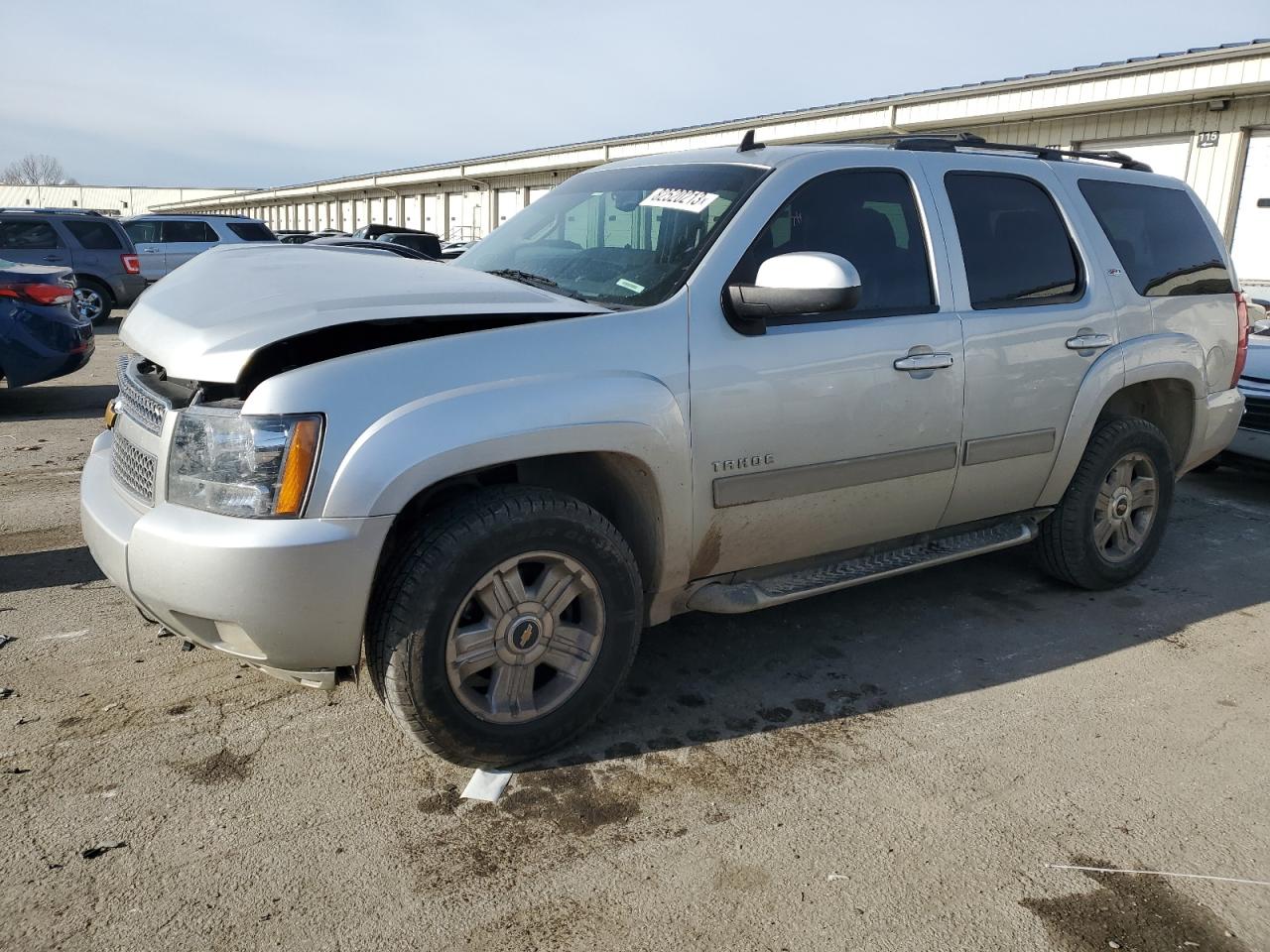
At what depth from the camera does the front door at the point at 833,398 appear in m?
3.23

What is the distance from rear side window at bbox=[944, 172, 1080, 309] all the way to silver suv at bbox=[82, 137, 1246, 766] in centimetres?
2

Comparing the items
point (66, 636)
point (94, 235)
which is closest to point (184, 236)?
point (94, 235)

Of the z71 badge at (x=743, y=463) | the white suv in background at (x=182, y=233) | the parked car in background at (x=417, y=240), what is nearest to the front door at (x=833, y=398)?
the z71 badge at (x=743, y=463)

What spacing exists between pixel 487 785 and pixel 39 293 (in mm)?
7272

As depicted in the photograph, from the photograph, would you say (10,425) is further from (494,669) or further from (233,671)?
(494,669)

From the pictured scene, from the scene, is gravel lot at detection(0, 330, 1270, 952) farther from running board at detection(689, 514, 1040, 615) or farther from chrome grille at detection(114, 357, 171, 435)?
chrome grille at detection(114, 357, 171, 435)

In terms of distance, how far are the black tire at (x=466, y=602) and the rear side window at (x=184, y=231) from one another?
19099mm

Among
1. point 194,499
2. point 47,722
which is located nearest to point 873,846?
point 194,499

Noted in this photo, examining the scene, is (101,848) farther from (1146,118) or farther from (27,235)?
(27,235)

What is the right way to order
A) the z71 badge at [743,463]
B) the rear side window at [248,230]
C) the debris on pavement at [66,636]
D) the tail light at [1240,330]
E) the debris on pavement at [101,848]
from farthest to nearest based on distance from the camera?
the rear side window at [248,230]
the tail light at [1240,330]
the debris on pavement at [66,636]
the z71 badge at [743,463]
the debris on pavement at [101,848]

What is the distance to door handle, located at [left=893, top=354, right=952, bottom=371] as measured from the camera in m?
3.61

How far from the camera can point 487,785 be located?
2.95 m

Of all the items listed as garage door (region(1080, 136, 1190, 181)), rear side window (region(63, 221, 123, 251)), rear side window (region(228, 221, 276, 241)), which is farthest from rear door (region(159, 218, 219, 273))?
garage door (region(1080, 136, 1190, 181))

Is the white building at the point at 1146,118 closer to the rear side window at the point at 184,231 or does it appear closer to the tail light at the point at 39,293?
the rear side window at the point at 184,231
